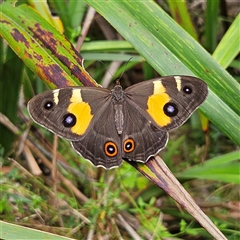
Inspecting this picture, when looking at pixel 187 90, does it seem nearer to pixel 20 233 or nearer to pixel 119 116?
pixel 119 116

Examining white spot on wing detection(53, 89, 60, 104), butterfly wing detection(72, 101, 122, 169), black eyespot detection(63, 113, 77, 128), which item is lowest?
butterfly wing detection(72, 101, 122, 169)

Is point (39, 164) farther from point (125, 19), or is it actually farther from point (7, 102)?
point (125, 19)

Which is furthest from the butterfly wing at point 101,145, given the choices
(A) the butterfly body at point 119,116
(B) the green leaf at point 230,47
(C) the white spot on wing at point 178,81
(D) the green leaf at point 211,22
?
(D) the green leaf at point 211,22

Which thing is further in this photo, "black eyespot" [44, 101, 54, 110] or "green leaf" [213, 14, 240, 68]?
"green leaf" [213, 14, 240, 68]

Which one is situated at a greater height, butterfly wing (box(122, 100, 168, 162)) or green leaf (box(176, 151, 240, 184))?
butterfly wing (box(122, 100, 168, 162))

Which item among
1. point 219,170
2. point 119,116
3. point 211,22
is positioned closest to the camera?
point 119,116

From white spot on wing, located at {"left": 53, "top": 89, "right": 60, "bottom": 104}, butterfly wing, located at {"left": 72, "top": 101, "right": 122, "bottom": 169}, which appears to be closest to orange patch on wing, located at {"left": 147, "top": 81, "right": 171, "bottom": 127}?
butterfly wing, located at {"left": 72, "top": 101, "right": 122, "bottom": 169}

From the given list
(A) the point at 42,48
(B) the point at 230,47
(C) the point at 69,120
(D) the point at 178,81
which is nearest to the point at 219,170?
(B) the point at 230,47

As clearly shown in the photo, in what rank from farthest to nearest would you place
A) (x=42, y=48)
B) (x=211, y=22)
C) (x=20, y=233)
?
1. (x=211, y=22)
2. (x=42, y=48)
3. (x=20, y=233)

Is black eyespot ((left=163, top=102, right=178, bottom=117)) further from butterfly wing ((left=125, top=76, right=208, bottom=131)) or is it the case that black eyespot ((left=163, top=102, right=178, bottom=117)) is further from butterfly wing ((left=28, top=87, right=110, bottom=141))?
butterfly wing ((left=28, top=87, right=110, bottom=141))
